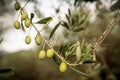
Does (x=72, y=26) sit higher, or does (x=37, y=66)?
(x=72, y=26)

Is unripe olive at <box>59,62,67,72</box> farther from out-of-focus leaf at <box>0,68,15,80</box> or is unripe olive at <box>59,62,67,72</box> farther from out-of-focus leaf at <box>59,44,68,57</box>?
out-of-focus leaf at <box>0,68,15,80</box>

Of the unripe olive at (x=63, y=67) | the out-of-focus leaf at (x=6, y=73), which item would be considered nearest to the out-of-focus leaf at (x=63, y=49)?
the unripe olive at (x=63, y=67)

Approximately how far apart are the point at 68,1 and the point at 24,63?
8.61m

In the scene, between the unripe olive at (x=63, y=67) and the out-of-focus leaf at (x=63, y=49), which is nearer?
the unripe olive at (x=63, y=67)

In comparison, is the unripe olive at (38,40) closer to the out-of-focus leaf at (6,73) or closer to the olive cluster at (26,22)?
the olive cluster at (26,22)

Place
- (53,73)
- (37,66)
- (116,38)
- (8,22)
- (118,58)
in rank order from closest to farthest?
(8,22)
(118,58)
(116,38)
(53,73)
(37,66)

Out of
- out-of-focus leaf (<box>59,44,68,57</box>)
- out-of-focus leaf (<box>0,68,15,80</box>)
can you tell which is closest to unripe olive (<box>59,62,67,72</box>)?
out-of-focus leaf (<box>59,44,68,57</box>)

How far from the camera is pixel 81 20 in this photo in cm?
270

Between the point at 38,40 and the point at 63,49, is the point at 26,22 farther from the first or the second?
the point at 63,49

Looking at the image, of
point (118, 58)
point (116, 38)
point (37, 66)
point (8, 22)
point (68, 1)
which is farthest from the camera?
point (37, 66)

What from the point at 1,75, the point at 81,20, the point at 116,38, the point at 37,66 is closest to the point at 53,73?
the point at 37,66

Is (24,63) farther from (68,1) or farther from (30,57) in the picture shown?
(68,1)

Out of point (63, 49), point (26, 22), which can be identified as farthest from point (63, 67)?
point (26, 22)

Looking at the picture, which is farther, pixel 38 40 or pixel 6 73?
pixel 6 73
